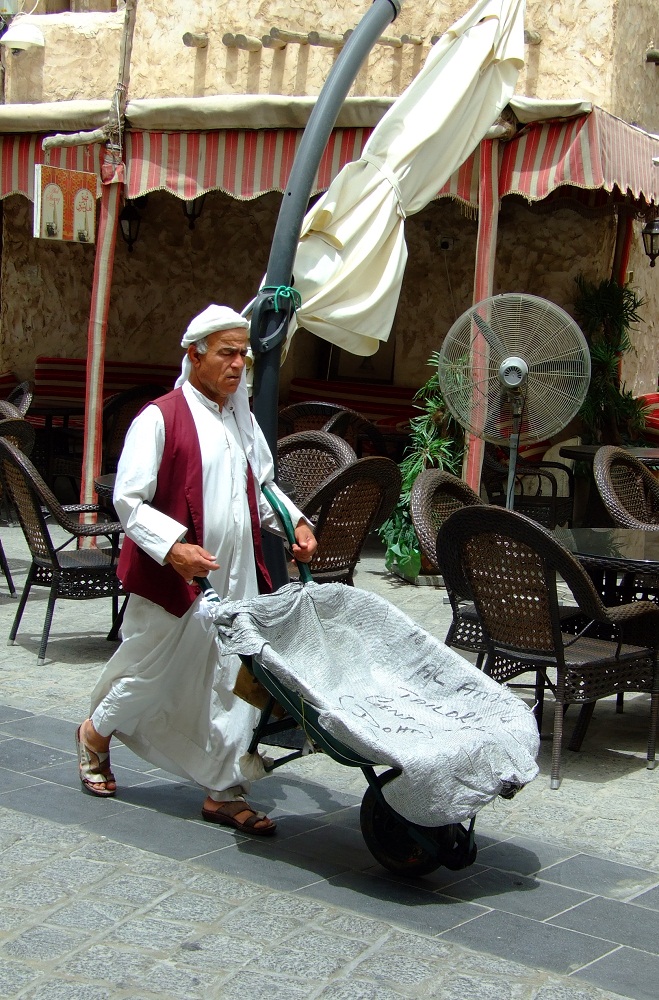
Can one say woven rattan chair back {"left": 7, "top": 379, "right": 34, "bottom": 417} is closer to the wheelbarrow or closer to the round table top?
the round table top

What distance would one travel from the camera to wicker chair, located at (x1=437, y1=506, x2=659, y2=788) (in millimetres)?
4762

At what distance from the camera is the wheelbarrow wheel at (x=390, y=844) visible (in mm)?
3838

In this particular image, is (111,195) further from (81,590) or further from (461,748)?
(461,748)

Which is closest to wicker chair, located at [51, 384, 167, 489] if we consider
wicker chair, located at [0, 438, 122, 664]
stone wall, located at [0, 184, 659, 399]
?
stone wall, located at [0, 184, 659, 399]

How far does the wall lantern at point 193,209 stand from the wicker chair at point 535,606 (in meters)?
8.07

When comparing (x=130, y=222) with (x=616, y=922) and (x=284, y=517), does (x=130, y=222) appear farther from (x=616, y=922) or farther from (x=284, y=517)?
(x=616, y=922)

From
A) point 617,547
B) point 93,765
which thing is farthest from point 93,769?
point 617,547

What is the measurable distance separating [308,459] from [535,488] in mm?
3242

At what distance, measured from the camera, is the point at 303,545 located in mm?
4266

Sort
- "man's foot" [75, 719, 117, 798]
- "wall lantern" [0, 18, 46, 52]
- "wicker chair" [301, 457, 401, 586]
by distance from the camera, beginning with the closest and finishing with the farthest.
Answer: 1. "man's foot" [75, 719, 117, 798]
2. "wicker chair" [301, 457, 401, 586]
3. "wall lantern" [0, 18, 46, 52]

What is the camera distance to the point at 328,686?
3.93 metres

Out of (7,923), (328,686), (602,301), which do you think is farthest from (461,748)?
(602,301)

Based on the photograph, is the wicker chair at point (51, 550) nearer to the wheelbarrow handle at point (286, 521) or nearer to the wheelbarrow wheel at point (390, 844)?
the wheelbarrow handle at point (286, 521)

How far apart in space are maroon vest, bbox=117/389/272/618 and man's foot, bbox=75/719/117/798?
0.61 m
